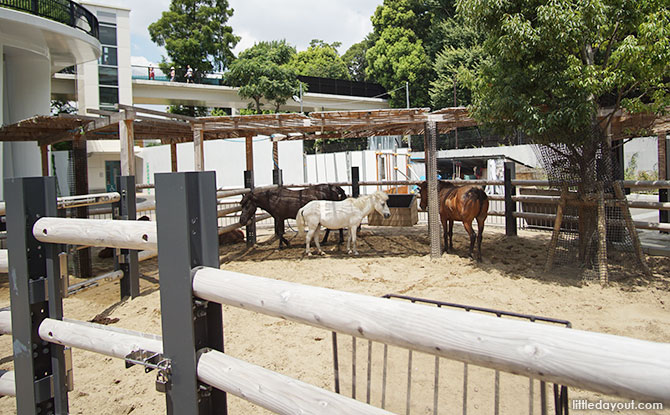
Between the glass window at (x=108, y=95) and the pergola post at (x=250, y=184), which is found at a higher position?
the glass window at (x=108, y=95)

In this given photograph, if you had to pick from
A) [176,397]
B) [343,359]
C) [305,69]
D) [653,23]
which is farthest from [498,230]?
[305,69]

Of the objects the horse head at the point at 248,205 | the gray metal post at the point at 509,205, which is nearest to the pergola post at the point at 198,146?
the horse head at the point at 248,205

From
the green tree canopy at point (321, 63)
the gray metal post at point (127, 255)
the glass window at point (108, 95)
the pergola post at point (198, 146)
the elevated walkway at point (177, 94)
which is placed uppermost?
the green tree canopy at point (321, 63)

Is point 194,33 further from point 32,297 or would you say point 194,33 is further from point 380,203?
point 32,297

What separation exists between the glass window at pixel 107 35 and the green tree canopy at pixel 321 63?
22974 mm

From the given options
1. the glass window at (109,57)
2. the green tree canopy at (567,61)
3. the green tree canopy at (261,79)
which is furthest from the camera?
the green tree canopy at (261,79)

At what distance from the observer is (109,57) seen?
80.5 ft

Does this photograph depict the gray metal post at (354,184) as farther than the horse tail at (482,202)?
Yes

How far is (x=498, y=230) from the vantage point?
10.5m

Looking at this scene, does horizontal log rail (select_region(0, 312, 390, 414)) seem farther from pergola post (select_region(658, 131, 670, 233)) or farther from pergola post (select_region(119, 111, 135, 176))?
pergola post (select_region(658, 131, 670, 233))

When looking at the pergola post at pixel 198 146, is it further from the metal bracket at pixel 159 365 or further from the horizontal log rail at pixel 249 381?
the metal bracket at pixel 159 365

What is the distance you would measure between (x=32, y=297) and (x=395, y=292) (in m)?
4.52

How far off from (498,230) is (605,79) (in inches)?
225

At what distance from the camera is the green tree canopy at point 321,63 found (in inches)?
1839
